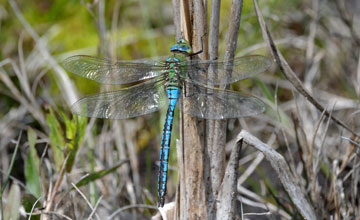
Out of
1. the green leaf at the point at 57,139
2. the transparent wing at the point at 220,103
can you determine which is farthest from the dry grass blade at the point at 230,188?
the green leaf at the point at 57,139

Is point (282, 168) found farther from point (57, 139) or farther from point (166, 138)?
point (57, 139)

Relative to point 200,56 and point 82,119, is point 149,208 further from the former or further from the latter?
point 200,56

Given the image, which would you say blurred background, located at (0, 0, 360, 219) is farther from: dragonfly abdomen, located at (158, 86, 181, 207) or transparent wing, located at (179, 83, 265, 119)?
transparent wing, located at (179, 83, 265, 119)

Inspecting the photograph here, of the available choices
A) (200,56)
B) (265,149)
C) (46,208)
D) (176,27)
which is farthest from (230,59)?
(46,208)

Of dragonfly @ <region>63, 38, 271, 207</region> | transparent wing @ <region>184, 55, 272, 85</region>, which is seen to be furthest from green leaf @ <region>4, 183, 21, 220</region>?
transparent wing @ <region>184, 55, 272, 85</region>

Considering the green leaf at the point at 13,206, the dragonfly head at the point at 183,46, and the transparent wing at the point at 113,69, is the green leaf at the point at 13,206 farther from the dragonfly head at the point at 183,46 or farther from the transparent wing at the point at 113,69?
the dragonfly head at the point at 183,46
